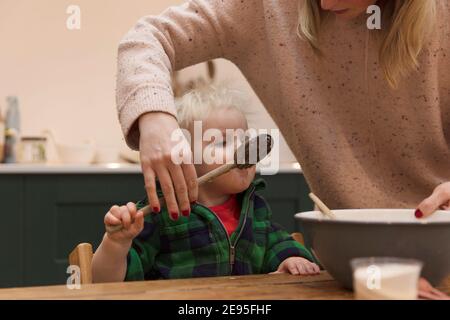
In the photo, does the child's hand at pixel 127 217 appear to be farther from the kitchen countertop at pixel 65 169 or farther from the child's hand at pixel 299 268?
the kitchen countertop at pixel 65 169

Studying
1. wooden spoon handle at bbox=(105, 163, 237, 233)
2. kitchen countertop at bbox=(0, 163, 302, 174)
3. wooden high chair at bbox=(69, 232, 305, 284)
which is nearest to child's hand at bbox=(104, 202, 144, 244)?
wooden spoon handle at bbox=(105, 163, 237, 233)

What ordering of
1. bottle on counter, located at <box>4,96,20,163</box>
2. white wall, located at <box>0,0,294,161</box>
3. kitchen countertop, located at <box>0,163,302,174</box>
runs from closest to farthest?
kitchen countertop, located at <box>0,163,302,174</box>
bottle on counter, located at <box>4,96,20,163</box>
white wall, located at <box>0,0,294,161</box>

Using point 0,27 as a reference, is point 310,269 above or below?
below

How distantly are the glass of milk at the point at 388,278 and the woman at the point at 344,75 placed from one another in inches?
17.7

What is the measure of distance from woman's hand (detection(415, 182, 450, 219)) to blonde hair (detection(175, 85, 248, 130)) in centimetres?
68

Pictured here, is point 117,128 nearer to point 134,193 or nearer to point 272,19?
point 134,193

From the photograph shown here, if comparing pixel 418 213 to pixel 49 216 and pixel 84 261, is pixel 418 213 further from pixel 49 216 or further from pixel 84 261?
pixel 49 216

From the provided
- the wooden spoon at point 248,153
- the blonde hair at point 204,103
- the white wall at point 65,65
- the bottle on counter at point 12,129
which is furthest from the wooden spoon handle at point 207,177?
the white wall at point 65,65

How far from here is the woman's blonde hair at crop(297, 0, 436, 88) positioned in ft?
3.76

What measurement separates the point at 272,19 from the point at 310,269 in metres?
0.51

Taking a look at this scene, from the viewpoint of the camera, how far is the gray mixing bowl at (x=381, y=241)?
84 cm

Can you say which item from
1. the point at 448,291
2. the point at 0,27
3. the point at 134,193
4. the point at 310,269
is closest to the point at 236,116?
the point at 310,269

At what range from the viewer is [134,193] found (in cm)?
282

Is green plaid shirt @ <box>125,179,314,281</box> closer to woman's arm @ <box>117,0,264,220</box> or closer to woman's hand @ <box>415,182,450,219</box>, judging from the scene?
woman's arm @ <box>117,0,264,220</box>
